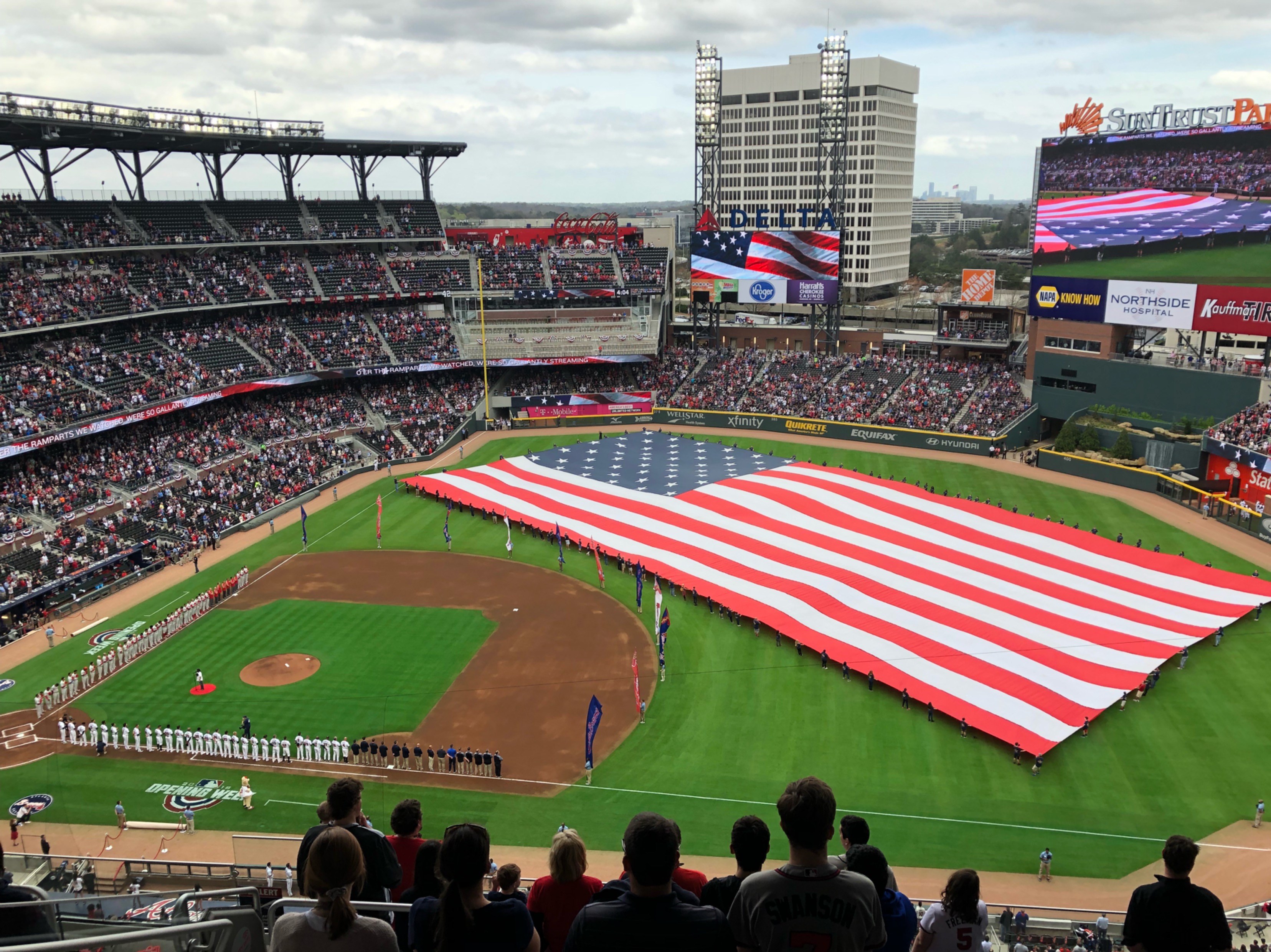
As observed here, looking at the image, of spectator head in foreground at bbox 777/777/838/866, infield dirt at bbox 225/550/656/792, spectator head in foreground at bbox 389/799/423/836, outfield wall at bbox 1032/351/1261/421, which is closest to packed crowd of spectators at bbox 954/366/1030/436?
outfield wall at bbox 1032/351/1261/421

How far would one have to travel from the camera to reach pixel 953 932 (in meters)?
6.91

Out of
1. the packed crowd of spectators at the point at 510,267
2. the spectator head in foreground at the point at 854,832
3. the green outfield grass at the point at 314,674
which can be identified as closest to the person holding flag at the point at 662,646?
the green outfield grass at the point at 314,674

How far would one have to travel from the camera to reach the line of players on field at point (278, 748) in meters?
25.1

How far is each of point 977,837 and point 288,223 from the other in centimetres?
6469

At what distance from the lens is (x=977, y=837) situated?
2183 cm

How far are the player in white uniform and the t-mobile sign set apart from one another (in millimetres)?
64929

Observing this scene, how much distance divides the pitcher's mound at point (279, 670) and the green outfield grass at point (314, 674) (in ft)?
0.81

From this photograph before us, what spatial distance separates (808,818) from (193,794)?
23657 mm

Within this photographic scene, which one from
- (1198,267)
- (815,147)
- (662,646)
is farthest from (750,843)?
(815,147)

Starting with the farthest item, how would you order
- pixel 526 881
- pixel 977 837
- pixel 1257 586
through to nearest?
pixel 1257 586
pixel 977 837
pixel 526 881

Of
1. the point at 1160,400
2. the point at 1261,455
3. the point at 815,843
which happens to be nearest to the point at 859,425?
the point at 1160,400

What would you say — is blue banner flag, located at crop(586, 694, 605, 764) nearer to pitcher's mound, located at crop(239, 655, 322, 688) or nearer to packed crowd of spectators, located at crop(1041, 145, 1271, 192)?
pitcher's mound, located at crop(239, 655, 322, 688)

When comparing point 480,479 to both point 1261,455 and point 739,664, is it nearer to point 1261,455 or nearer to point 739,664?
point 739,664

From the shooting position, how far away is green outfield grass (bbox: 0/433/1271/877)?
867 inches
